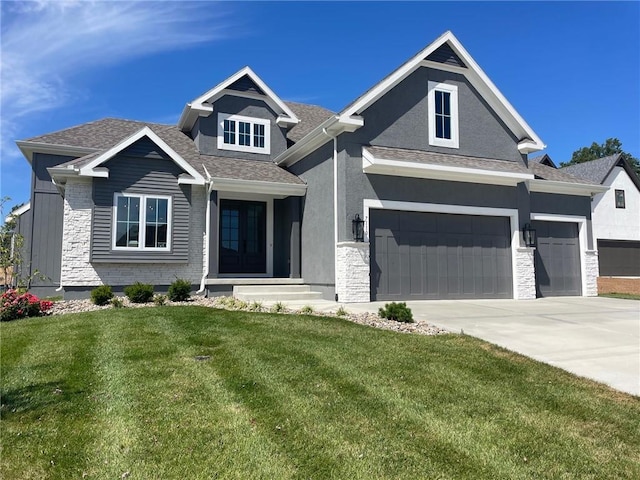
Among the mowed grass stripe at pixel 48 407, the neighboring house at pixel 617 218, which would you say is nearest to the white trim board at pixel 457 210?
the mowed grass stripe at pixel 48 407

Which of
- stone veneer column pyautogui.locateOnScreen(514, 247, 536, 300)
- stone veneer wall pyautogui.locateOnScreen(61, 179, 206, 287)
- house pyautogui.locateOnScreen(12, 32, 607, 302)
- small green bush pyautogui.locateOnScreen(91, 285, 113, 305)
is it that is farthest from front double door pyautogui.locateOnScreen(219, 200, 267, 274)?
stone veneer column pyautogui.locateOnScreen(514, 247, 536, 300)

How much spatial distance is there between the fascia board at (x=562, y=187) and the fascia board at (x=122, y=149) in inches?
434

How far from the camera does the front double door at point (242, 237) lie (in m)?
14.9

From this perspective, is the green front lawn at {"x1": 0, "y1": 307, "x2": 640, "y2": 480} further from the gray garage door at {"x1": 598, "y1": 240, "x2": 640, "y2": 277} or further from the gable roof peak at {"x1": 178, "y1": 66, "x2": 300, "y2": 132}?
the gray garage door at {"x1": 598, "y1": 240, "x2": 640, "y2": 277}

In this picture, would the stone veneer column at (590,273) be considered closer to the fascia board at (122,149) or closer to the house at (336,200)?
the house at (336,200)

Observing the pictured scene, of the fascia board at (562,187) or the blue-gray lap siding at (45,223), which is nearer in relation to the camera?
the blue-gray lap siding at (45,223)

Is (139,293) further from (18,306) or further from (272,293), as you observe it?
(272,293)

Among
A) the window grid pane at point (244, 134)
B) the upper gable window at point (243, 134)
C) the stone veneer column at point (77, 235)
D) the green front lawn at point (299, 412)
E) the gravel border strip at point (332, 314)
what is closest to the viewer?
the green front lawn at point (299, 412)

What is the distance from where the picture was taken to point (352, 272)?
1173cm

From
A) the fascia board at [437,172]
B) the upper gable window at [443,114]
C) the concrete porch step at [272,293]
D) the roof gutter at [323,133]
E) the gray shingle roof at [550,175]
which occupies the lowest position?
the concrete porch step at [272,293]

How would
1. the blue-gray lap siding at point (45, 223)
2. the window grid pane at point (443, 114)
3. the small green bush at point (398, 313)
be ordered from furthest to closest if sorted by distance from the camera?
the blue-gray lap siding at point (45, 223)
the window grid pane at point (443, 114)
the small green bush at point (398, 313)

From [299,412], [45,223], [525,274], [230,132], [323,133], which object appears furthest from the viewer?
[230,132]

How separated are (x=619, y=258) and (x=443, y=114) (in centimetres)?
1975

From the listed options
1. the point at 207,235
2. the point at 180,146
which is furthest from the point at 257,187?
the point at 180,146
